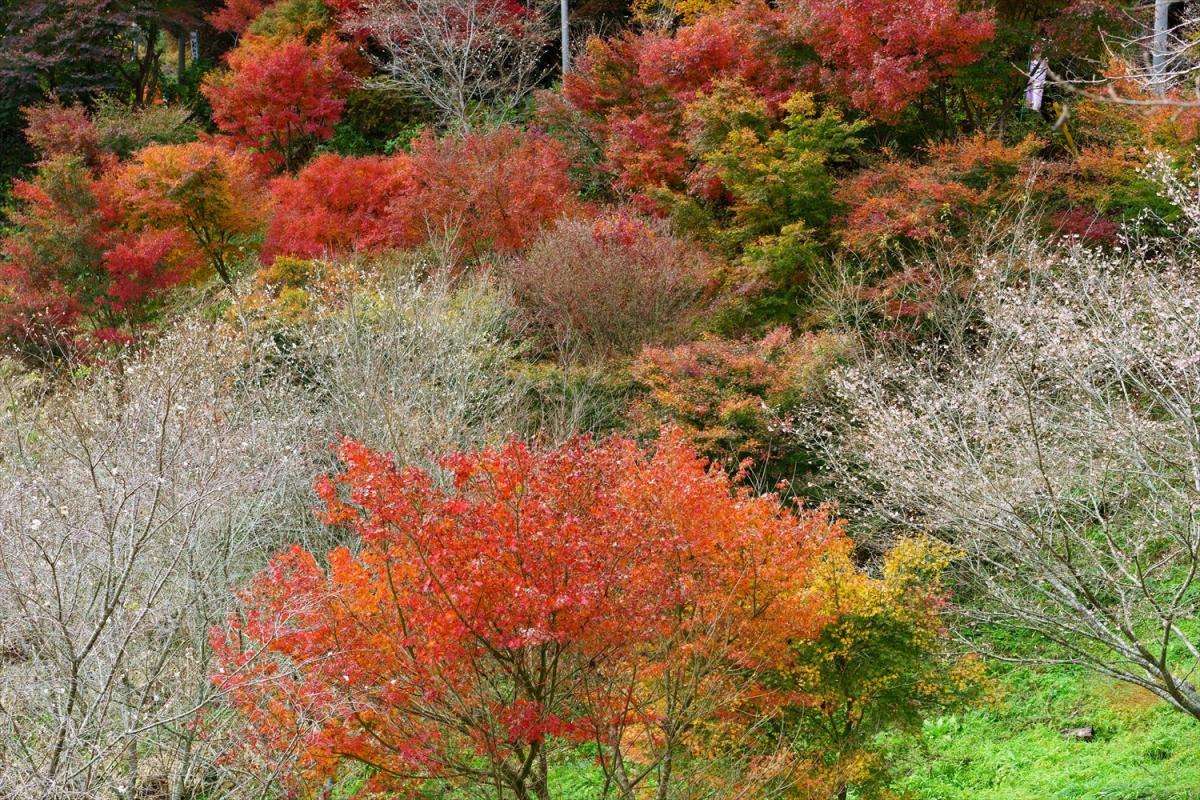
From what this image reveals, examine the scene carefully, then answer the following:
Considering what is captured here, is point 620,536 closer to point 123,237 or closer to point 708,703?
point 708,703

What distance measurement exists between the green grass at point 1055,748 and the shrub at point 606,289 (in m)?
6.16

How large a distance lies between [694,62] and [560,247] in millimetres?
5381

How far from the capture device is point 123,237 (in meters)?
18.8

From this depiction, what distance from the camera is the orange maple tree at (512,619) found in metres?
6.41

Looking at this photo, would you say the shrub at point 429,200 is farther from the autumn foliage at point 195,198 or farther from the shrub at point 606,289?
the shrub at point 606,289

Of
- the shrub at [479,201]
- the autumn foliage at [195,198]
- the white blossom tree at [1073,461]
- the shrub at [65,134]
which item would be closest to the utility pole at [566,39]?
the shrub at [479,201]

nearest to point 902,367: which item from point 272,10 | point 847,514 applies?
point 847,514

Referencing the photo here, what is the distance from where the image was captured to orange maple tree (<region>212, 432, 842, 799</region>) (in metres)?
6.41

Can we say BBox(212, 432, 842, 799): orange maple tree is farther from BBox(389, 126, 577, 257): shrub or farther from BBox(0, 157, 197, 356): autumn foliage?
BBox(0, 157, 197, 356): autumn foliage

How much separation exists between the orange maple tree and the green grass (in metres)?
2.68

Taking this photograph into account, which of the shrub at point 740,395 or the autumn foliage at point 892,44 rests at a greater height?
the autumn foliage at point 892,44

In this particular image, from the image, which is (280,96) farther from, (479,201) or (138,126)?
(479,201)

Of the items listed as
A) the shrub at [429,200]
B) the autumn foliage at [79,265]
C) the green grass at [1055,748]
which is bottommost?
the green grass at [1055,748]

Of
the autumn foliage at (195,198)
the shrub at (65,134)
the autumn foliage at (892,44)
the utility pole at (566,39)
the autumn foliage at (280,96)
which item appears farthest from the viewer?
the utility pole at (566,39)
